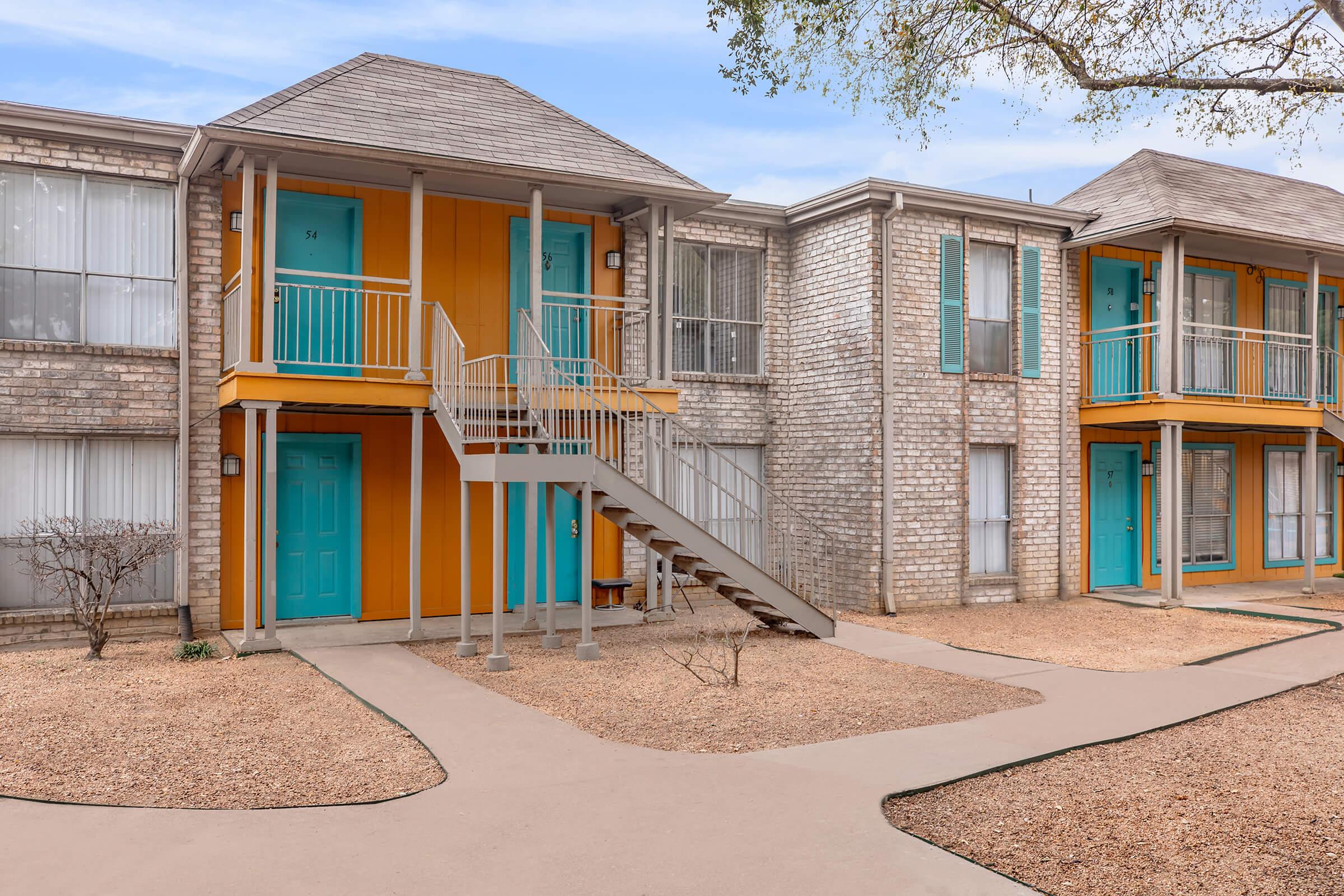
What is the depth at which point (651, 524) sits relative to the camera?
10414 millimetres

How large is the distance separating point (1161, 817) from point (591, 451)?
6.05 metres

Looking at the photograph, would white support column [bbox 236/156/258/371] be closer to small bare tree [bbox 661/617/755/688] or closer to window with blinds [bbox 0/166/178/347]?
window with blinds [bbox 0/166/178/347]

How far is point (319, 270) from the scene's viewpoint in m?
11.8

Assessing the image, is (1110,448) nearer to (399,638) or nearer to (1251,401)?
(1251,401)

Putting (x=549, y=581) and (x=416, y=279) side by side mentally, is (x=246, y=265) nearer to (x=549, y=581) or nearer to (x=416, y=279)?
(x=416, y=279)

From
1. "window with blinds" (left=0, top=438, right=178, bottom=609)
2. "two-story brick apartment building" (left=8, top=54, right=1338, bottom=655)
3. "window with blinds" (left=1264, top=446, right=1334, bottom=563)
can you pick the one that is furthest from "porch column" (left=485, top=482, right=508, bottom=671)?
"window with blinds" (left=1264, top=446, right=1334, bottom=563)

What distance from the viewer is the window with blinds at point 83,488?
10.6 metres

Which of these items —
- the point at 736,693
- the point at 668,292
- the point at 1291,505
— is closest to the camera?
the point at 736,693

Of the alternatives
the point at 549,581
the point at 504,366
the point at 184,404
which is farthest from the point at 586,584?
the point at 184,404

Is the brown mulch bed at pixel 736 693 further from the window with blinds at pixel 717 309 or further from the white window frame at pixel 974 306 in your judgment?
the white window frame at pixel 974 306

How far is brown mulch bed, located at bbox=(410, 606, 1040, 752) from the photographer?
730 cm

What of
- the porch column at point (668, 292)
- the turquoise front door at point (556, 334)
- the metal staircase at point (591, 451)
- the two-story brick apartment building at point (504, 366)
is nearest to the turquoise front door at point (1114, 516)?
the two-story brick apartment building at point (504, 366)

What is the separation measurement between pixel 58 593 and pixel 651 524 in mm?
5979

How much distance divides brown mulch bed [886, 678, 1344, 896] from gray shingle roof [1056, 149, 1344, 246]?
31.3 feet
